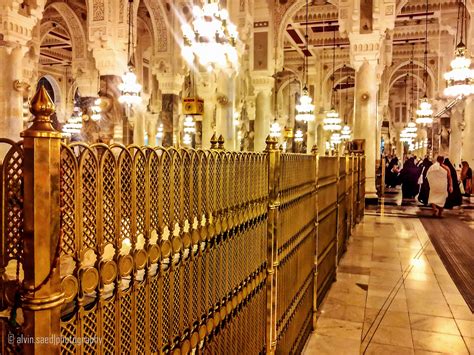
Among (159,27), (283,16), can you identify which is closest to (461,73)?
(283,16)

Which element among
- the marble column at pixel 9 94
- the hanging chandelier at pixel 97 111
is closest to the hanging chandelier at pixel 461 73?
the hanging chandelier at pixel 97 111

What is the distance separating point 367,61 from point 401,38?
856 centimetres

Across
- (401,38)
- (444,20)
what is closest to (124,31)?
(444,20)

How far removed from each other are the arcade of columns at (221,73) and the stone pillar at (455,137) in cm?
5

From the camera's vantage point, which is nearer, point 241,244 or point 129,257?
point 129,257

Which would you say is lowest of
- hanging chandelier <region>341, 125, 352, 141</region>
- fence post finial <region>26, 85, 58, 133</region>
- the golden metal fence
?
the golden metal fence

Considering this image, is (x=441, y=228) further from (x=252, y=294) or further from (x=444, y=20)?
(x=444, y=20)

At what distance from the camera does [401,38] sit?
18.8 m

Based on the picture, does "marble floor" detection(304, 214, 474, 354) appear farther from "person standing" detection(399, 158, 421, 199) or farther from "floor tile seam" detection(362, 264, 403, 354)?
"person standing" detection(399, 158, 421, 199)

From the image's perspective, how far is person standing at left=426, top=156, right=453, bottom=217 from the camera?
9.77 m

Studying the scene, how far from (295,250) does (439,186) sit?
8105 millimetres

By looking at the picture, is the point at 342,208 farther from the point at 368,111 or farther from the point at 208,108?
the point at 208,108

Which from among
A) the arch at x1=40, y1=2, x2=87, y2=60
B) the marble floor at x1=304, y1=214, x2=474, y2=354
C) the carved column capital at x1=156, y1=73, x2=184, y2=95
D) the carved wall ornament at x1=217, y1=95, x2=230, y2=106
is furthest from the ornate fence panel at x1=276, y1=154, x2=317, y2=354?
the arch at x1=40, y1=2, x2=87, y2=60

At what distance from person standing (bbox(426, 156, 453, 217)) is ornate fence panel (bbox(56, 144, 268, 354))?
29.1ft
